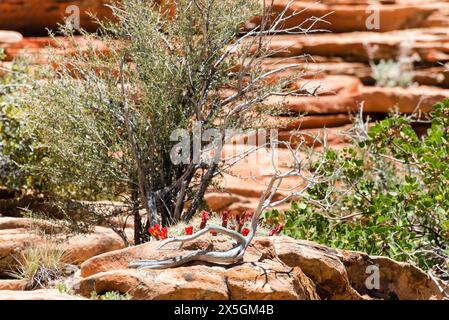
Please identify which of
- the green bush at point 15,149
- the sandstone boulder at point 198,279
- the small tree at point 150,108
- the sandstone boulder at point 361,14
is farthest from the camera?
the sandstone boulder at point 361,14

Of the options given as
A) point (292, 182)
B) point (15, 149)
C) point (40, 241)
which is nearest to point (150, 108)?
point (40, 241)

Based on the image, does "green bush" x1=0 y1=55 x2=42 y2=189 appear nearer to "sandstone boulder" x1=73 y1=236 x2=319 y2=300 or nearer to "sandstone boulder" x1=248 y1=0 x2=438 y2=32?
"sandstone boulder" x1=73 y1=236 x2=319 y2=300

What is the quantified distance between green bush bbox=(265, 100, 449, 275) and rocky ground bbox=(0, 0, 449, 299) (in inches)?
36.8

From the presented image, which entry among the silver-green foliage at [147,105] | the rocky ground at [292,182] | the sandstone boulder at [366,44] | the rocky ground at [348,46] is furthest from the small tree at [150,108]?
the sandstone boulder at [366,44]

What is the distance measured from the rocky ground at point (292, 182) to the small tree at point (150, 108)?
30.5 inches

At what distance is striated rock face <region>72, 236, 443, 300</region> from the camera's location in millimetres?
6546

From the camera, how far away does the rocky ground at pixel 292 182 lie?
669 cm

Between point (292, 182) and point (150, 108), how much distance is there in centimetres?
626

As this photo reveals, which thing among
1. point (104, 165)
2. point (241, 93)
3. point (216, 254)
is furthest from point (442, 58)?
point (216, 254)

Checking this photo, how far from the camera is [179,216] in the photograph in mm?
9516

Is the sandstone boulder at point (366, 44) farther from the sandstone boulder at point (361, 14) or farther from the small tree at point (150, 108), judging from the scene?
the small tree at point (150, 108)
